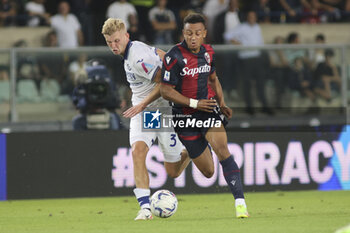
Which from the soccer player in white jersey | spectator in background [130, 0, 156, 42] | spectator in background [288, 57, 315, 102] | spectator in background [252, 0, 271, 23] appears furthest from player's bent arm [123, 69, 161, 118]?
spectator in background [252, 0, 271, 23]

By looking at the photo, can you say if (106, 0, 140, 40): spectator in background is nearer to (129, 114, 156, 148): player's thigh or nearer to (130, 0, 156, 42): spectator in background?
(130, 0, 156, 42): spectator in background

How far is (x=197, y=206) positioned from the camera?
10.5m

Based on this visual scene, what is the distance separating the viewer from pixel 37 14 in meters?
15.6

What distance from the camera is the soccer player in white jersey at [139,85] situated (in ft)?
27.9

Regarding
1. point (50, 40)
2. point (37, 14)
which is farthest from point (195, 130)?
point (37, 14)

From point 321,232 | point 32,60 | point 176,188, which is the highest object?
point 32,60

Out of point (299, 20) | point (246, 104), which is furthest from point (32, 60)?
point (299, 20)

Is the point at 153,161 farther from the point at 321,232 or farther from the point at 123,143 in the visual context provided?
the point at 321,232

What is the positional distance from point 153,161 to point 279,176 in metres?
2.02

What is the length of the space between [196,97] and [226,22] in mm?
6984

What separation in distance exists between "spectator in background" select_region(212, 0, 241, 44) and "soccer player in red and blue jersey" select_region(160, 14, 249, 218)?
256 inches

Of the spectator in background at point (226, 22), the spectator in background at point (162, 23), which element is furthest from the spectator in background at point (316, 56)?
the spectator in background at point (162, 23)

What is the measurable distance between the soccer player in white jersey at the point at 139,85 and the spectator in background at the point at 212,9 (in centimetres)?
686

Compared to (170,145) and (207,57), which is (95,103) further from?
(207,57)
